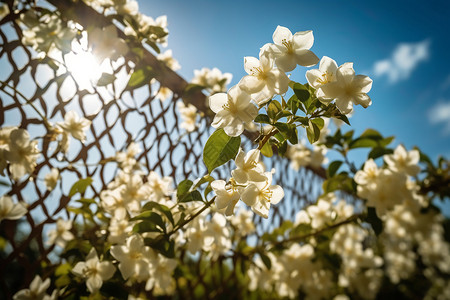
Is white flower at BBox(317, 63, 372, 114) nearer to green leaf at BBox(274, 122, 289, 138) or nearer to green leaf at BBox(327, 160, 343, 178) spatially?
green leaf at BBox(274, 122, 289, 138)

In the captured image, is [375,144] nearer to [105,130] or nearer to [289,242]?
[289,242]

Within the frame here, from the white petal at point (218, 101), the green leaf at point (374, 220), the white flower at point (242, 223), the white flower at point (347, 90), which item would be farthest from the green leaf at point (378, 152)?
the white petal at point (218, 101)

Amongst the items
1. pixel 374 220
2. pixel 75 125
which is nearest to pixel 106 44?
pixel 75 125

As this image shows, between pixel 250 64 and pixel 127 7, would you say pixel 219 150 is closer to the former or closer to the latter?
pixel 250 64

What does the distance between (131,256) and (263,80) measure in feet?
1.88

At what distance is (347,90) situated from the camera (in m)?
0.52

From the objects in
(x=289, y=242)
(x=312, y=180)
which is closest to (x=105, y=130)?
(x=289, y=242)

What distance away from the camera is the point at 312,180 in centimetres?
221

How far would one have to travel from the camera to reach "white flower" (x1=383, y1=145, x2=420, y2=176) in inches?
36.7

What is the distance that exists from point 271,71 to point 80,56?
0.63m

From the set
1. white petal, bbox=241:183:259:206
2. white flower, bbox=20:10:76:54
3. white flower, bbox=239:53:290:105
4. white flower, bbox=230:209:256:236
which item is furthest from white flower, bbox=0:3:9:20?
white flower, bbox=230:209:256:236

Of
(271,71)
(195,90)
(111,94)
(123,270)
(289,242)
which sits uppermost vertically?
(195,90)

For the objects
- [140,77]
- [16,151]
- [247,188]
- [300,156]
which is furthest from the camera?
[300,156]

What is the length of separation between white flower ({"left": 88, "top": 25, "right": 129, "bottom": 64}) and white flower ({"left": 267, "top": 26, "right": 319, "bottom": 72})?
1.87 ft
